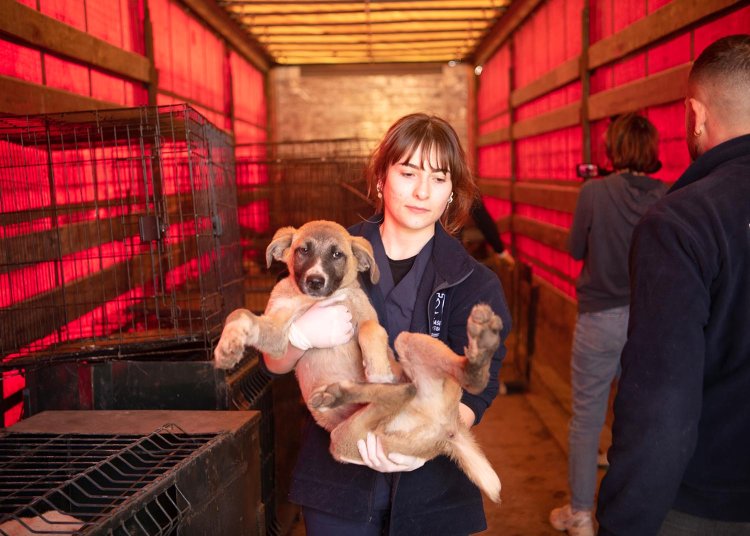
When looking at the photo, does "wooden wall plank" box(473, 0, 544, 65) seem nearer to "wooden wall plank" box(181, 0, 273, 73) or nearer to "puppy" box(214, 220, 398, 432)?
"wooden wall plank" box(181, 0, 273, 73)

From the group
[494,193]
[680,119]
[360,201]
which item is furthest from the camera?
[494,193]

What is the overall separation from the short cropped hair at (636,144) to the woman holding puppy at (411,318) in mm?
2017

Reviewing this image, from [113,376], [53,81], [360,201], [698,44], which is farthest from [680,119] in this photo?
[53,81]

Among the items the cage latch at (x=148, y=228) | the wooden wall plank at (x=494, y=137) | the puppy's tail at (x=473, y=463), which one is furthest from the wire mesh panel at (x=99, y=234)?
the wooden wall plank at (x=494, y=137)

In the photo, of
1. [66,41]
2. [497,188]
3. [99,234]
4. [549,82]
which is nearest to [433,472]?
[99,234]

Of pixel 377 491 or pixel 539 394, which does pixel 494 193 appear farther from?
pixel 377 491

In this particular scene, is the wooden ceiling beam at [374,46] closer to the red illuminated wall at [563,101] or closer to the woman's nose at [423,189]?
the red illuminated wall at [563,101]

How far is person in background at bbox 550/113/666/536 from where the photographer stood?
411cm

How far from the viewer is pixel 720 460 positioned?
1.80 meters

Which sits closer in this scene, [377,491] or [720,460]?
[720,460]

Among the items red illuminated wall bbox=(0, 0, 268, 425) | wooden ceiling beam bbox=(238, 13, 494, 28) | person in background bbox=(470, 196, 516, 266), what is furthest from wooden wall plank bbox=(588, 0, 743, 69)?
wooden ceiling beam bbox=(238, 13, 494, 28)

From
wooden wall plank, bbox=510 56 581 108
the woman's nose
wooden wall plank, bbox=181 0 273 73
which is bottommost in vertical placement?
the woman's nose

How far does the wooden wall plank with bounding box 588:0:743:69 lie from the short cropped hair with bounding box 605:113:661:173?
2.57ft

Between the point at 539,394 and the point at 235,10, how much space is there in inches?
262
